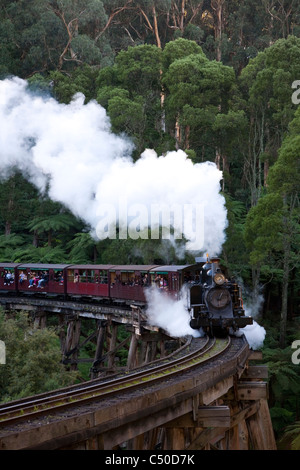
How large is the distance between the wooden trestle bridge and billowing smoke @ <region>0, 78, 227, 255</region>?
32.3ft

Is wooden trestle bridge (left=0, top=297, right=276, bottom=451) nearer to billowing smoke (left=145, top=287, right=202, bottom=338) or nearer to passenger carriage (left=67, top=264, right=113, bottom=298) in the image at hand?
billowing smoke (left=145, top=287, right=202, bottom=338)

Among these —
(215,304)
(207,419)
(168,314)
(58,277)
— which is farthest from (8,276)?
(207,419)

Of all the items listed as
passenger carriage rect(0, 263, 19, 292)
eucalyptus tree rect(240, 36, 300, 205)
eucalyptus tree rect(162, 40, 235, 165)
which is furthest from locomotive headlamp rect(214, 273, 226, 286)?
eucalyptus tree rect(162, 40, 235, 165)

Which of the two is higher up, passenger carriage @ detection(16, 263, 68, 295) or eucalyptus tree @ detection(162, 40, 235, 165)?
eucalyptus tree @ detection(162, 40, 235, 165)

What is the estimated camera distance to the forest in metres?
29.2

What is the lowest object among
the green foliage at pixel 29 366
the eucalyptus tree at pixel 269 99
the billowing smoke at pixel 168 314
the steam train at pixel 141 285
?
the green foliage at pixel 29 366

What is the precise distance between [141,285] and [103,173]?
1137 cm

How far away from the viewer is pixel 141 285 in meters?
26.3

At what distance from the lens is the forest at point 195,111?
2923 centimetres

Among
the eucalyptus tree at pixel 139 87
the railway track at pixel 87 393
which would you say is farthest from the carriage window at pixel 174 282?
the eucalyptus tree at pixel 139 87

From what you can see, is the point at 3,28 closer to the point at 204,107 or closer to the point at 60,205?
the point at 60,205

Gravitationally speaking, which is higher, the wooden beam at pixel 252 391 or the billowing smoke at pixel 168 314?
the billowing smoke at pixel 168 314

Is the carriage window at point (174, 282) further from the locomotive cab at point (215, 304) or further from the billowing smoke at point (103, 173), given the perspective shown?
the billowing smoke at point (103, 173)

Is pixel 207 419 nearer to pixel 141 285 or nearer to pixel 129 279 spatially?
pixel 141 285
